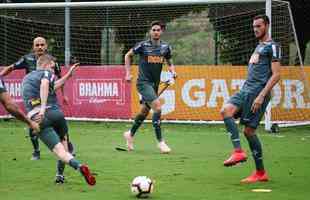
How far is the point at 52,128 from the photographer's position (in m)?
9.49

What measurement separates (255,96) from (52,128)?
2579mm

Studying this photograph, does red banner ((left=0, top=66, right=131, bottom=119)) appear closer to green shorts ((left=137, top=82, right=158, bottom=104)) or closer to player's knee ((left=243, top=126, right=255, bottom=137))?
green shorts ((left=137, top=82, right=158, bottom=104))

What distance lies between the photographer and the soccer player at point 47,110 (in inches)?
359

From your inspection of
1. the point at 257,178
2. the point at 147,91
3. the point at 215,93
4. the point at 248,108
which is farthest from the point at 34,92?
the point at 215,93

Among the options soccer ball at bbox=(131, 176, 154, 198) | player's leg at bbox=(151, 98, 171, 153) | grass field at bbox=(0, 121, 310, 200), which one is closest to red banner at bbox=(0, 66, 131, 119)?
grass field at bbox=(0, 121, 310, 200)

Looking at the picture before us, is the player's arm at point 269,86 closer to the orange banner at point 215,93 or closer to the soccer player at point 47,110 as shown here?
the soccer player at point 47,110

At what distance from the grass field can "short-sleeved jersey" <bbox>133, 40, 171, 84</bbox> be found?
4.45ft

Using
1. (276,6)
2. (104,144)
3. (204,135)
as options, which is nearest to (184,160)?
(104,144)

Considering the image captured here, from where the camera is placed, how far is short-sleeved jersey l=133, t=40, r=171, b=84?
1412 centimetres

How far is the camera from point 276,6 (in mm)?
19359

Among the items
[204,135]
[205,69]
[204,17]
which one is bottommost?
[204,135]

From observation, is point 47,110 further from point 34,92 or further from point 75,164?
point 75,164

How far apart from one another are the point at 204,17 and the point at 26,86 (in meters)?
13.4

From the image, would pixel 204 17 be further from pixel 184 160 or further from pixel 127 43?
pixel 184 160
